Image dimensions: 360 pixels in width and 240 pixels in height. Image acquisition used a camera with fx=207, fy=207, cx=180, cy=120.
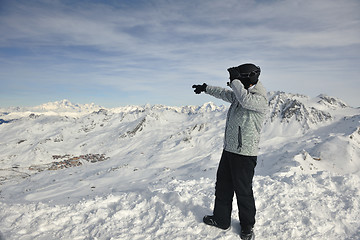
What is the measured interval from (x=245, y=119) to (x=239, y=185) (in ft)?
4.10

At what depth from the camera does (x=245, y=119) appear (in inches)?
150

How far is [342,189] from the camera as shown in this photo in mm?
6449

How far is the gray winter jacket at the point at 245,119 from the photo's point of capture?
3.53 meters

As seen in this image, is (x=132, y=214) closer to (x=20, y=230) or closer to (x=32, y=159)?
(x=20, y=230)

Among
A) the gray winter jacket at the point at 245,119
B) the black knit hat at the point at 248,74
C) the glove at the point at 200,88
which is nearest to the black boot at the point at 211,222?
the gray winter jacket at the point at 245,119

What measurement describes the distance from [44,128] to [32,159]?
88.2 feet

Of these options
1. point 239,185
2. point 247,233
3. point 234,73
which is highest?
point 234,73

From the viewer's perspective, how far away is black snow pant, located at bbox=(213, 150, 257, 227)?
387 cm

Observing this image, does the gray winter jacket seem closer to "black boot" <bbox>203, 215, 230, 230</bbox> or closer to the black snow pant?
the black snow pant

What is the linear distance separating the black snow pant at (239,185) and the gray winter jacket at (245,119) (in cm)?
17

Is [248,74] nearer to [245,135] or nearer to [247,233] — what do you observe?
[245,135]

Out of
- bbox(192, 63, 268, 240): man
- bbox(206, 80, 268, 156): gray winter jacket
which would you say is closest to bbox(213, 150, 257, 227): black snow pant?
bbox(192, 63, 268, 240): man

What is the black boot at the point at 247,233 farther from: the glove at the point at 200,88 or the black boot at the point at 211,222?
the glove at the point at 200,88

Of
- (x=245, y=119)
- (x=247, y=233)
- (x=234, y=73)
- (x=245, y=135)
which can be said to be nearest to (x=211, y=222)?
(x=247, y=233)
